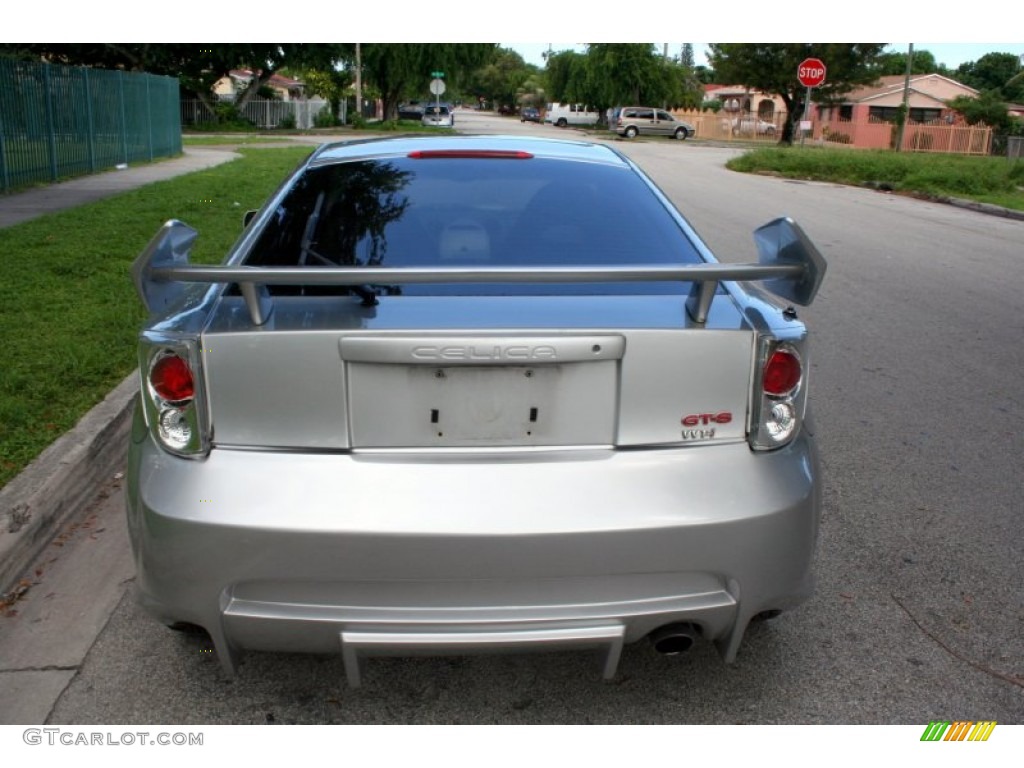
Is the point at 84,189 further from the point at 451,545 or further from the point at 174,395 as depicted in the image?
the point at 451,545

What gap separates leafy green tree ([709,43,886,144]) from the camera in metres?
48.0

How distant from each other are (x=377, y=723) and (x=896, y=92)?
73.9m

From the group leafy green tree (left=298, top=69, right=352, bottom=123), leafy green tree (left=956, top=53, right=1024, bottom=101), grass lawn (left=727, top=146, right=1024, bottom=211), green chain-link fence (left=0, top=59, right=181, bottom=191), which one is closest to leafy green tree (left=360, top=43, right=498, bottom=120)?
leafy green tree (left=298, top=69, right=352, bottom=123)

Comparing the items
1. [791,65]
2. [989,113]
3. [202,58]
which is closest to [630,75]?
[791,65]

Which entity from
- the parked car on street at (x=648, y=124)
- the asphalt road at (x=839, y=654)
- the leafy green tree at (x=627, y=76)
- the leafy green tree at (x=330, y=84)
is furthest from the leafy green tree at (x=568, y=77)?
the asphalt road at (x=839, y=654)

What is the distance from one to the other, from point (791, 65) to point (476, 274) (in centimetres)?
5085

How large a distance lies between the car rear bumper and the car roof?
62.2 inches

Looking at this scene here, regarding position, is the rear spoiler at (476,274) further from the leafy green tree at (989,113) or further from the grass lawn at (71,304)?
the leafy green tree at (989,113)

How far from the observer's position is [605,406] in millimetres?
2463

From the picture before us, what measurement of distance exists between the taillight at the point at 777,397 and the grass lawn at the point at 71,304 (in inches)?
122

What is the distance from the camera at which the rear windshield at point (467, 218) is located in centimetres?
312

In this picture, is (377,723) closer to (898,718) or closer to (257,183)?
(898,718)

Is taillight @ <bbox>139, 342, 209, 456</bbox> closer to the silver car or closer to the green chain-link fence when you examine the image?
the silver car
